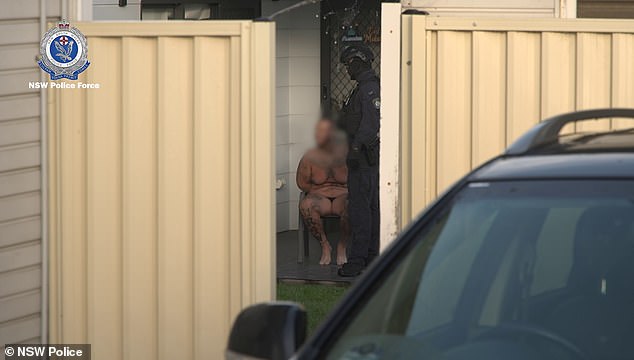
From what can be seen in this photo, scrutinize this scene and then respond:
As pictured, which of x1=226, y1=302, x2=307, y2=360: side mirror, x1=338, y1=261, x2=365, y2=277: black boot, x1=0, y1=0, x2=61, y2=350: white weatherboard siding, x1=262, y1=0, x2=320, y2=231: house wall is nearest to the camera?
x1=226, y1=302, x2=307, y2=360: side mirror

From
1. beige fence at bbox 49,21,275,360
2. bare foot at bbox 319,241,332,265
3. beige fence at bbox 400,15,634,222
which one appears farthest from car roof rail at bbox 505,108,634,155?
bare foot at bbox 319,241,332,265

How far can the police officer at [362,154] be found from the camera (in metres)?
9.97

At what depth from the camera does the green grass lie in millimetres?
9172

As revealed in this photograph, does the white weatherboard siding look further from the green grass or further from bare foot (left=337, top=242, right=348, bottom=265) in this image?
bare foot (left=337, top=242, right=348, bottom=265)

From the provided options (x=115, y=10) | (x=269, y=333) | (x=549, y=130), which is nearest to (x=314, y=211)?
(x=115, y=10)

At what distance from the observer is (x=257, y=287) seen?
608 centimetres

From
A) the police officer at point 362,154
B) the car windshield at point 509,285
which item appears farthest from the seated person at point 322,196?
the car windshield at point 509,285

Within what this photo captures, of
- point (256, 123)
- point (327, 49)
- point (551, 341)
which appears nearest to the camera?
point (551, 341)

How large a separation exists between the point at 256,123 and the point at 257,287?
0.81m

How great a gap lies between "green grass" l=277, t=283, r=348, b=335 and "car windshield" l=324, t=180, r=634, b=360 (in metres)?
5.37

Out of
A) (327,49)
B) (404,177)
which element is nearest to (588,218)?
(404,177)

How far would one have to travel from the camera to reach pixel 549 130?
3.60 m

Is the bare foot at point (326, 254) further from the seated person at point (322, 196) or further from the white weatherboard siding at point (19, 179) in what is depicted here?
the white weatherboard siding at point (19, 179)

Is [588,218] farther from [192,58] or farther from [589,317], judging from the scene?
[192,58]
